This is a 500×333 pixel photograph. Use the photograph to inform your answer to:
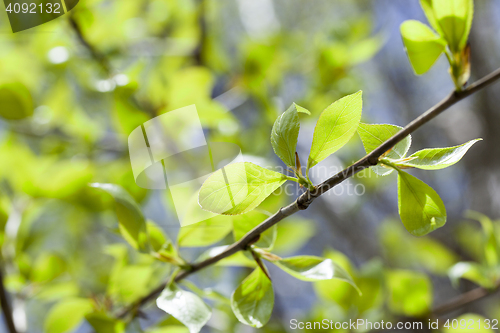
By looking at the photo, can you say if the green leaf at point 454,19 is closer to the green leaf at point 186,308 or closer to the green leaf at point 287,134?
the green leaf at point 287,134

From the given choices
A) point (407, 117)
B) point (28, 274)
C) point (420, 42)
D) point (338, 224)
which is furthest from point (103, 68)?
point (407, 117)

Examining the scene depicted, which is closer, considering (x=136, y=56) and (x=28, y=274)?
(x=28, y=274)

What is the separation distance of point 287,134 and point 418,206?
0.34 feet

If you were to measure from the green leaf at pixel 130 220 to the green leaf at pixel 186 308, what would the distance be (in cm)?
5

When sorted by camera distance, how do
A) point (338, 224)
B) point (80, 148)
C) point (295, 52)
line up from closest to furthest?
point (80, 148)
point (295, 52)
point (338, 224)

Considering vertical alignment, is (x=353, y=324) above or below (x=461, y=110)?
above

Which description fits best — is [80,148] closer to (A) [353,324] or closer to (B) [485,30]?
(A) [353,324]

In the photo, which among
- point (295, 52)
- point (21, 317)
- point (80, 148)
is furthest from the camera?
point (295, 52)

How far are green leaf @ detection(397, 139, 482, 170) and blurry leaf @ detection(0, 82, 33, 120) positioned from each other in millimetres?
507

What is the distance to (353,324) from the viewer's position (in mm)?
450

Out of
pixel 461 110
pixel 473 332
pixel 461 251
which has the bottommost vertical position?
pixel 461 251

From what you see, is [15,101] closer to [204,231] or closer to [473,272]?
[204,231]

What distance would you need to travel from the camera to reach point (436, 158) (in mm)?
206

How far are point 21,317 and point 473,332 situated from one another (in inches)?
24.8
